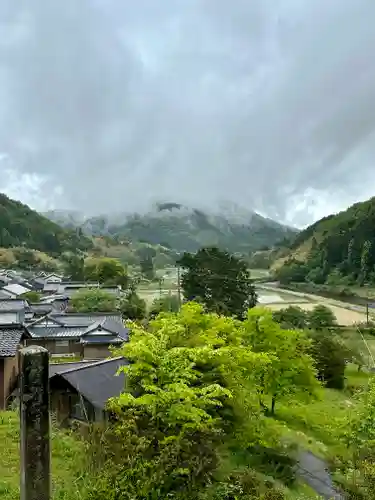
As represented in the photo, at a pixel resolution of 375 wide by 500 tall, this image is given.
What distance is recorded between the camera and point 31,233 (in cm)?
11119

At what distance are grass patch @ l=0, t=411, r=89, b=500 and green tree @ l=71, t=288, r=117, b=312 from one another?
3058 cm

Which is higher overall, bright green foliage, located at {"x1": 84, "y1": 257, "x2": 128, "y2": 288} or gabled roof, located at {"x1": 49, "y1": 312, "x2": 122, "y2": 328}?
bright green foliage, located at {"x1": 84, "y1": 257, "x2": 128, "y2": 288}

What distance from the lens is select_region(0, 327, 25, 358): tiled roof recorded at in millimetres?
16703

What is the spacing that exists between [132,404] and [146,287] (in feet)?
212

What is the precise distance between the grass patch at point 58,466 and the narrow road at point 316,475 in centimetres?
760

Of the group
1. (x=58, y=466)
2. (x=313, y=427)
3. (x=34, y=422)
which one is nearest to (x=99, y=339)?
(x=313, y=427)

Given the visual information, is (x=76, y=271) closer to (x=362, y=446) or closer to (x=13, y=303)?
(x=13, y=303)

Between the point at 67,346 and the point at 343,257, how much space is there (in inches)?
2541

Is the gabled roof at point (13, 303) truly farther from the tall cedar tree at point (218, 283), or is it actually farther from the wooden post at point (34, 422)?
the wooden post at point (34, 422)

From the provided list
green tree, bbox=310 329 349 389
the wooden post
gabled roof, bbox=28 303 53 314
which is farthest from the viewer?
gabled roof, bbox=28 303 53 314

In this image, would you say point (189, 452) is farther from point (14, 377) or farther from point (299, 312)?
point (299, 312)

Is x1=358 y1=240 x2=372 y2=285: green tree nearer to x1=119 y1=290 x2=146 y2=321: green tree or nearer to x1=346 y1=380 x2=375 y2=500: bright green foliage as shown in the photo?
x1=119 y1=290 x2=146 y2=321: green tree

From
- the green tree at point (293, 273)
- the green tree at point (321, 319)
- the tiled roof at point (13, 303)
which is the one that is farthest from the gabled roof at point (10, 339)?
the green tree at point (293, 273)

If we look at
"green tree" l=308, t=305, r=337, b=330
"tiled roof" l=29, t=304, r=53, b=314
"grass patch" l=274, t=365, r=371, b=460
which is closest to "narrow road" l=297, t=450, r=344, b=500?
"grass patch" l=274, t=365, r=371, b=460
